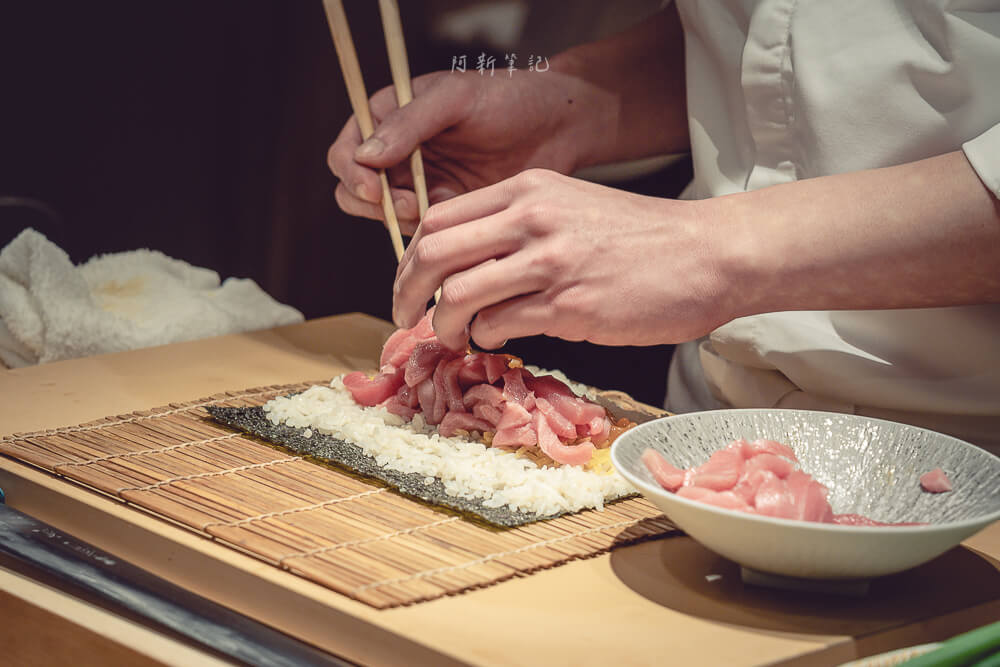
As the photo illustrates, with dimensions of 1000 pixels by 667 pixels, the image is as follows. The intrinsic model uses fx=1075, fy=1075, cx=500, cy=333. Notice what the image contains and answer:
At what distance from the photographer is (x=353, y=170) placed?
7.23 ft

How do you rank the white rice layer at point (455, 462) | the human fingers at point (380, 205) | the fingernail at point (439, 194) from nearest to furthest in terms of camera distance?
the white rice layer at point (455, 462), the human fingers at point (380, 205), the fingernail at point (439, 194)

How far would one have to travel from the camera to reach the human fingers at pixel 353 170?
7.21 feet

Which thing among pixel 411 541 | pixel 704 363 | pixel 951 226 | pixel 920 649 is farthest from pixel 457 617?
pixel 704 363

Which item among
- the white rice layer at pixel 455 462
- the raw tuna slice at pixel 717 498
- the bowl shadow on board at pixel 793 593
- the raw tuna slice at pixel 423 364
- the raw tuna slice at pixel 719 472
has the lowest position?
the bowl shadow on board at pixel 793 593

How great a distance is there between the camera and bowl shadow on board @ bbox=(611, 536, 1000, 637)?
48.7 inches

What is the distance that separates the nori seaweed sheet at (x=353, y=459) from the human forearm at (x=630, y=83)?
3.40ft

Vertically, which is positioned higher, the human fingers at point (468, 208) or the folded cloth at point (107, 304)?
the human fingers at point (468, 208)

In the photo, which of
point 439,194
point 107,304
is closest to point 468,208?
point 439,194

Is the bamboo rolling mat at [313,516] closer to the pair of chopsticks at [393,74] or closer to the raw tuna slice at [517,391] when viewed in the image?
the raw tuna slice at [517,391]

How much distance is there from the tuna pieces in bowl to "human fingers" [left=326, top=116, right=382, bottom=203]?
0.97 m

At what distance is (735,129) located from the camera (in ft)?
6.54

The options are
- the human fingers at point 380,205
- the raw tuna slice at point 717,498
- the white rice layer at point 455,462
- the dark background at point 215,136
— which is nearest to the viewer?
the raw tuna slice at point 717,498

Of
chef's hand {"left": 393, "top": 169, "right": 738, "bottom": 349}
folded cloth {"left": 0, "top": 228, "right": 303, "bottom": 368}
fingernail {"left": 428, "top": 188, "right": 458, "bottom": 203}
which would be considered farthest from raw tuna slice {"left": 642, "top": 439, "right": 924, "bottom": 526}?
folded cloth {"left": 0, "top": 228, "right": 303, "bottom": 368}

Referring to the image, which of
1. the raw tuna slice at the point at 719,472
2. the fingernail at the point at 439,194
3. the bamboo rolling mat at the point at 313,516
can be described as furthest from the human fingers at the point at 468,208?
the fingernail at the point at 439,194
